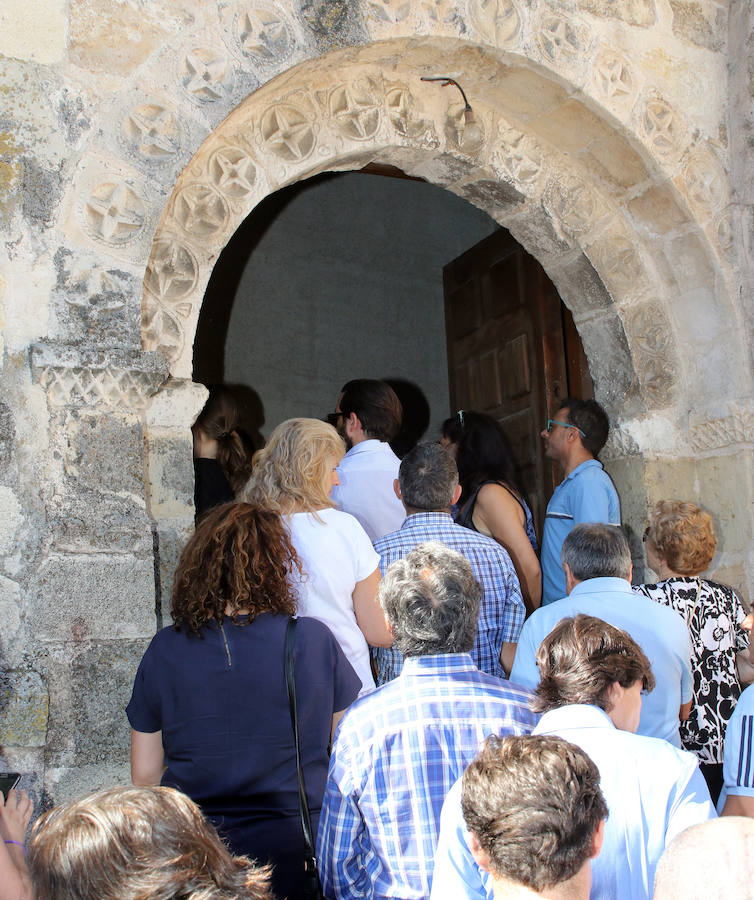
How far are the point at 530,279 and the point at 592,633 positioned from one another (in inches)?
127

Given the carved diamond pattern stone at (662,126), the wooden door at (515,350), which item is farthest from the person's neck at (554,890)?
the wooden door at (515,350)

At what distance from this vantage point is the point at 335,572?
94.5 inches

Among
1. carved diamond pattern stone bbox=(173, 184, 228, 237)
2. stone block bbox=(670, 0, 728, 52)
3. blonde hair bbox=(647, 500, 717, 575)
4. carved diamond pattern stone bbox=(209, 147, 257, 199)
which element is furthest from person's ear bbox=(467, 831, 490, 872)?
stone block bbox=(670, 0, 728, 52)

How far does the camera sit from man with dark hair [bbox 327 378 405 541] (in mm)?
3240

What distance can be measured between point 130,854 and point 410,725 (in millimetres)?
812

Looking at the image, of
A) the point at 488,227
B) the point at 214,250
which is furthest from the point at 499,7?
the point at 488,227

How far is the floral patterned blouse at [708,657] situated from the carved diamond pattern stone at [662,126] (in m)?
1.97

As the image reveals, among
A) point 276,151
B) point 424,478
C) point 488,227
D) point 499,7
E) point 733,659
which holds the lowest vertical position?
point 733,659

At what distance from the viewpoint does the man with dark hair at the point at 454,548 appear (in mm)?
2729

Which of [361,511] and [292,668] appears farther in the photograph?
[361,511]

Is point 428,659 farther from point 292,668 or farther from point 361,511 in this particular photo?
point 361,511

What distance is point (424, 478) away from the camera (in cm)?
284

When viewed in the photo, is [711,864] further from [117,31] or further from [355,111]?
[355,111]

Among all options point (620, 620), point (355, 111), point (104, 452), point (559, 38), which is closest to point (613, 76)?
point (559, 38)
